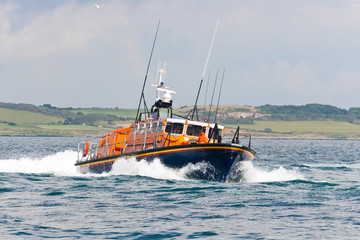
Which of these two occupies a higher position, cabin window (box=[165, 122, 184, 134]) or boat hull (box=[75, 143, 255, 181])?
cabin window (box=[165, 122, 184, 134])

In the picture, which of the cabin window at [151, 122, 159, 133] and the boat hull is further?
the cabin window at [151, 122, 159, 133]

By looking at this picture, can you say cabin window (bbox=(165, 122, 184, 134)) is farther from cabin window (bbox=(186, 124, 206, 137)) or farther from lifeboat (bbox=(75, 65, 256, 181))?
cabin window (bbox=(186, 124, 206, 137))

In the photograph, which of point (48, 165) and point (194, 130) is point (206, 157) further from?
point (48, 165)

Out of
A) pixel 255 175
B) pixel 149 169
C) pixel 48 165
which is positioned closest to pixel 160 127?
pixel 149 169

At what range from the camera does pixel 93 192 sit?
60.7ft

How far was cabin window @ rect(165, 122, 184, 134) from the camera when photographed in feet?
79.3

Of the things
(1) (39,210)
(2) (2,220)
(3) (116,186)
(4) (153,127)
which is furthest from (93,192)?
(4) (153,127)

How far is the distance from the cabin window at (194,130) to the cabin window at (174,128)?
390 millimetres

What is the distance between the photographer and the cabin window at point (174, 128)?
2417 centimetres

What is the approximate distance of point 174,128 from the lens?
79.8 ft

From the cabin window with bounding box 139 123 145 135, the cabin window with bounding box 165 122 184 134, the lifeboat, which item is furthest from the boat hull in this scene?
the cabin window with bounding box 139 123 145 135

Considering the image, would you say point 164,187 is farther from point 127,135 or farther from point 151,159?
point 127,135

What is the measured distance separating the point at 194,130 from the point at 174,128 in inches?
43.2

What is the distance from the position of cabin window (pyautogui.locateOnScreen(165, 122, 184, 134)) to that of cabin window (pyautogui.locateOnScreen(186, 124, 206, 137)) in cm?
39
